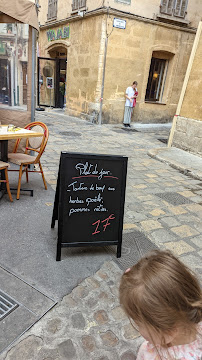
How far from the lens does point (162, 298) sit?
1022mm

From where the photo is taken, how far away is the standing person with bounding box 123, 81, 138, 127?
451 inches

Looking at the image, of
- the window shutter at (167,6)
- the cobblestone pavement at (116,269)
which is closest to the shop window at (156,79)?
the window shutter at (167,6)

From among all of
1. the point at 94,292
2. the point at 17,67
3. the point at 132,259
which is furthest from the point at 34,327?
the point at 17,67

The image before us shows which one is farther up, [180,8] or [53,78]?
[180,8]

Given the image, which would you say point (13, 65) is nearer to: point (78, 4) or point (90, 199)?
point (90, 199)

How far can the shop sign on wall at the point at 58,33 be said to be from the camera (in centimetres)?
1306

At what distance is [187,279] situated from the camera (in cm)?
108

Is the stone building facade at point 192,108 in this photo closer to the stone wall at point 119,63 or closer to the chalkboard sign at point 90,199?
the stone wall at point 119,63

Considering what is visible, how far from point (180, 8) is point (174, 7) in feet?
1.31

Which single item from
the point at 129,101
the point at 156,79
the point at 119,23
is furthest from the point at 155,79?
the point at 119,23

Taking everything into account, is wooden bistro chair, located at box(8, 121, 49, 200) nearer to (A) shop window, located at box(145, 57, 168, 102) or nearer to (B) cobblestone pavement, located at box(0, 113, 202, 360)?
(B) cobblestone pavement, located at box(0, 113, 202, 360)

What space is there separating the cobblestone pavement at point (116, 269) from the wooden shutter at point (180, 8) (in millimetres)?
8185

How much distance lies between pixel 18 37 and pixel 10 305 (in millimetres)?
4742

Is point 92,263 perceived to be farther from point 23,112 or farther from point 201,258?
point 23,112
